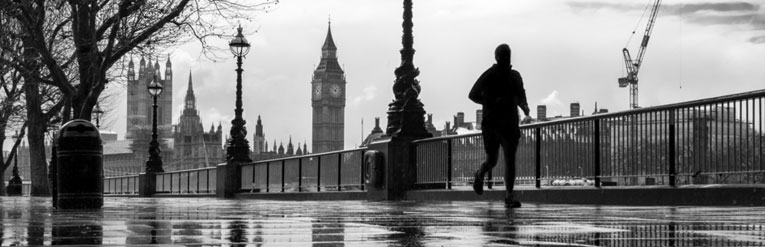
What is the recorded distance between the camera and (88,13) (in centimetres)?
2420

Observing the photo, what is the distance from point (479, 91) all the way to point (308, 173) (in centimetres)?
1689

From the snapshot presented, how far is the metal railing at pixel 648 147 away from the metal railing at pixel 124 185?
1367 inches

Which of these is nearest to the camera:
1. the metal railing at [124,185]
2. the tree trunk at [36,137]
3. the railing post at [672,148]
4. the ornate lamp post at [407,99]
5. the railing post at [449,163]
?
the railing post at [672,148]

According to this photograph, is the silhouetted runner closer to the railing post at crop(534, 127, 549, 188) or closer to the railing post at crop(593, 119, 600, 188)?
the railing post at crop(593, 119, 600, 188)

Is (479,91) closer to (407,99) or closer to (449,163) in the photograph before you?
(449,163)

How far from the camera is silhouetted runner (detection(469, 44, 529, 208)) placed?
13195 millimetres

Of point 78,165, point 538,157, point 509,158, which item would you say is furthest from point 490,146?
point 538,157

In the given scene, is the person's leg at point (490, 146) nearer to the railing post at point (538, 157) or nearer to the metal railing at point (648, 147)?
the metal railing at point (648, 147)

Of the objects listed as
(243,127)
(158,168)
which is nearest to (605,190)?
(243,127)

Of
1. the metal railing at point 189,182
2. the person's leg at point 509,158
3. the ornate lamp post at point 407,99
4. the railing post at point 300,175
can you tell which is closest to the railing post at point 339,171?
the railing post at point 300,175

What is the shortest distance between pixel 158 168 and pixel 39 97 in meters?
9.92

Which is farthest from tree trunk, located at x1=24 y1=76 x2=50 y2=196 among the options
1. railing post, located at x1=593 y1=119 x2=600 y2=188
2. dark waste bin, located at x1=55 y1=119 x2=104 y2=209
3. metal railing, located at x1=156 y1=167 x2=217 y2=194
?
railing post, located at x1=593 y1=119 x2=600 y2=188

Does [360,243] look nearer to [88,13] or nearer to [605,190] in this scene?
[605,190]

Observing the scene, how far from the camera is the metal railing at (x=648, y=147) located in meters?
15.1
